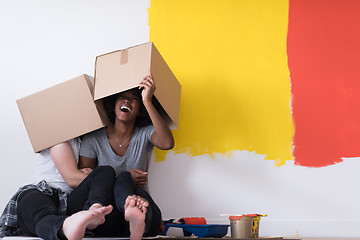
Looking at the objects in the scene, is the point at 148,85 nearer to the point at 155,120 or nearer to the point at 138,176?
the point at 155,120

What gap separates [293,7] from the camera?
1902 millimetres

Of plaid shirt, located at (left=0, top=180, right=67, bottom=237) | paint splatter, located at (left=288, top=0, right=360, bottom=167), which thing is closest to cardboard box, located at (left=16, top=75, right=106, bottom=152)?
plaid shirt, located at (left=0, top=180, right=67, bottom=237)

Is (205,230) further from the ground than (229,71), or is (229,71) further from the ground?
(229,71)

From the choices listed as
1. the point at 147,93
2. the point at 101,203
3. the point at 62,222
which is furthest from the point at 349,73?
the point at 62,222

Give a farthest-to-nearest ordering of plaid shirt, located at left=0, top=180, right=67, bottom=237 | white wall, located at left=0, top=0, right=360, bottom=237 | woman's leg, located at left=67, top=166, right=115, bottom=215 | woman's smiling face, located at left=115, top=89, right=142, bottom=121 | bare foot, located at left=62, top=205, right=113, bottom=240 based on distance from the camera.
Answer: white wall, located at left=0, top=0, right=360, bottom=237 → woman's smiling face, located at left=115, top=89, right=142, bottom=121 → plaid shirt, located at left=0, top=180, right=67, bottom=237 → woman's leg, located at left=67, top=166, right=115, bottom=215 → bare foot, located at left=62, top=205, right=113, bottom=240

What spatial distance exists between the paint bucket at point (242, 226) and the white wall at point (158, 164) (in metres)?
0.30

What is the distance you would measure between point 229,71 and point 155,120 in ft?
1.65

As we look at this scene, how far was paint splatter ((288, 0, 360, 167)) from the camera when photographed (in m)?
1.80

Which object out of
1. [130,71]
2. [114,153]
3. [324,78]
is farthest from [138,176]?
[324,78]

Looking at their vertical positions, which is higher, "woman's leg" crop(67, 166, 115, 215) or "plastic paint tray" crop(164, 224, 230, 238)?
"woman's leg" crop(67, 166, 115, 215)

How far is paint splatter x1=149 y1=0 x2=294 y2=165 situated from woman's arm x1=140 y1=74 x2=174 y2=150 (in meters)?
0.21

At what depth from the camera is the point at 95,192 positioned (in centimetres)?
126

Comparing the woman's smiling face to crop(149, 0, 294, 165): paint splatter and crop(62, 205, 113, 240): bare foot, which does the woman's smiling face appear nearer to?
crop(149, 0, 294, 165): paint splatter

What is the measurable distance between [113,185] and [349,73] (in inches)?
46.1
